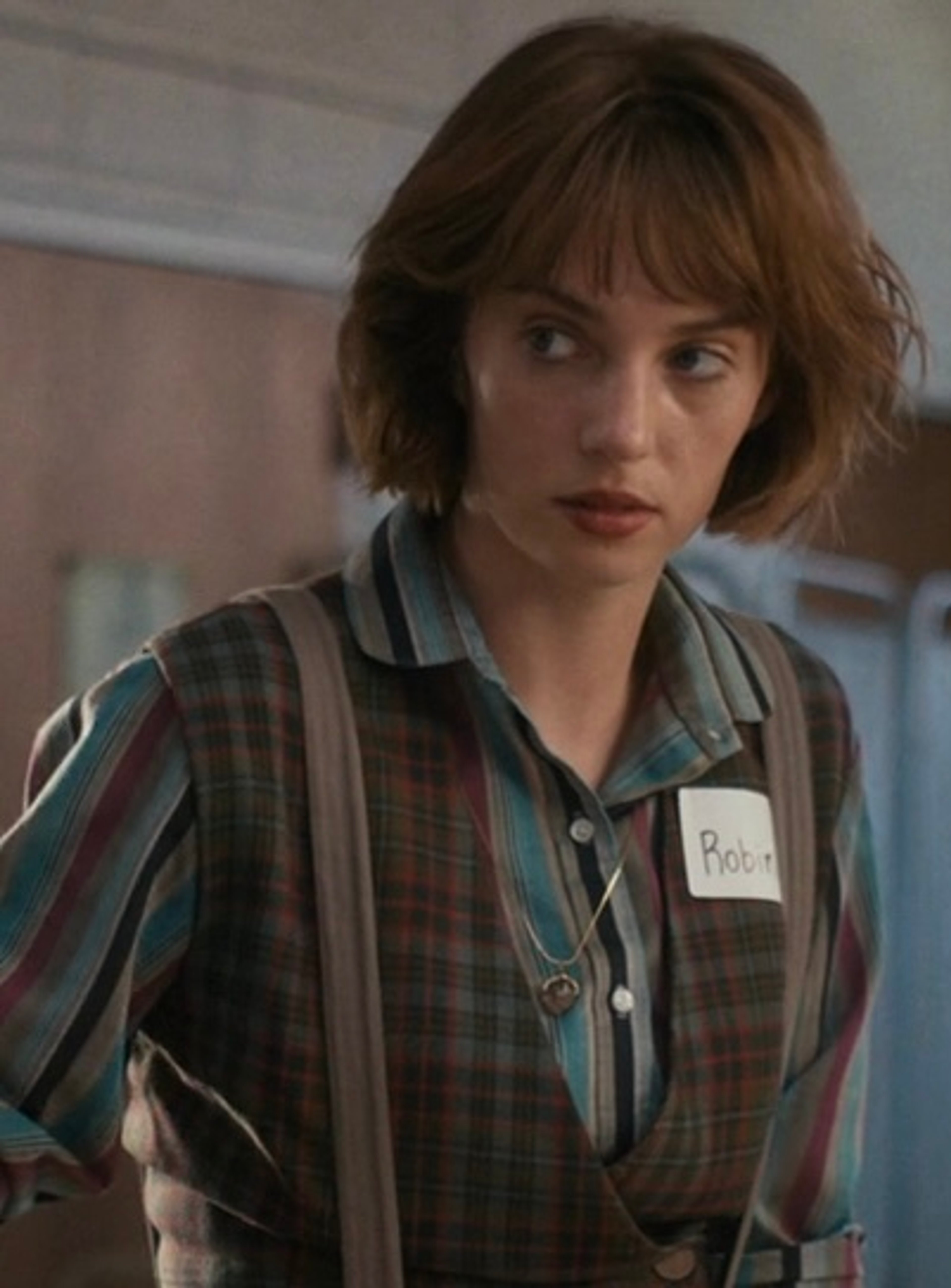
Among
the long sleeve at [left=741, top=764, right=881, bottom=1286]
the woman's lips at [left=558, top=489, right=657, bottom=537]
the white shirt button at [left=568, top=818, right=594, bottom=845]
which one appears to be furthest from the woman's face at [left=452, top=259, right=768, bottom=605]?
the long sleeve at [left=741, top=764, right=881, bottom=1286]

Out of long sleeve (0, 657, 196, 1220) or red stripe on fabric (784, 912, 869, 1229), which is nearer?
long sleeve (0, 657, 196, 1220)

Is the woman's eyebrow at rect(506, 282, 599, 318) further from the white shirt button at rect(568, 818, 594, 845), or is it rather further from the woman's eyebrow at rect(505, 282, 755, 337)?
the white shirt button at rect(568, 818, 594, 845)

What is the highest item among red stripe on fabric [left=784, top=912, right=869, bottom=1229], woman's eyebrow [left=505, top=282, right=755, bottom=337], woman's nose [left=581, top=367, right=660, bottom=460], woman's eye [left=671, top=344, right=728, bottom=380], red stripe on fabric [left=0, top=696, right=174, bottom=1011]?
woman's eyebrow [left=505, top=282, right=755, bottom=337]

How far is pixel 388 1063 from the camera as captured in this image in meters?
0.99

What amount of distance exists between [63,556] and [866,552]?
1.04 meters

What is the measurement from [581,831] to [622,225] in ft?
0.85

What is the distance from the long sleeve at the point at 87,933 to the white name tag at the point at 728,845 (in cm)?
23

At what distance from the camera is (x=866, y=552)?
2.79m

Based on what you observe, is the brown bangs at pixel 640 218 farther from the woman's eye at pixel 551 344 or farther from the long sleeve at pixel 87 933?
the long sleeve at pixel 87 933

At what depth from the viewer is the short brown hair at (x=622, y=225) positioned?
1.00 meters

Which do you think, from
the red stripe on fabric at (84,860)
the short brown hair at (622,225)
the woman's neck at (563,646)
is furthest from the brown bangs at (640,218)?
the red stripe on fabric at (84,860)

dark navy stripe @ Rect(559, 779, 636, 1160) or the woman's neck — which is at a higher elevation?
the woman's neck

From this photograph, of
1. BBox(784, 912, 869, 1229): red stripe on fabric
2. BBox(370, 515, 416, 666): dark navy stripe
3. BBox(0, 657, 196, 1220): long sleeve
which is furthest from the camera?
BBox(784, 912, 869, 1229): red stripe on fabric

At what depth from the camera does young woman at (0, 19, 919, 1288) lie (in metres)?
0.98
